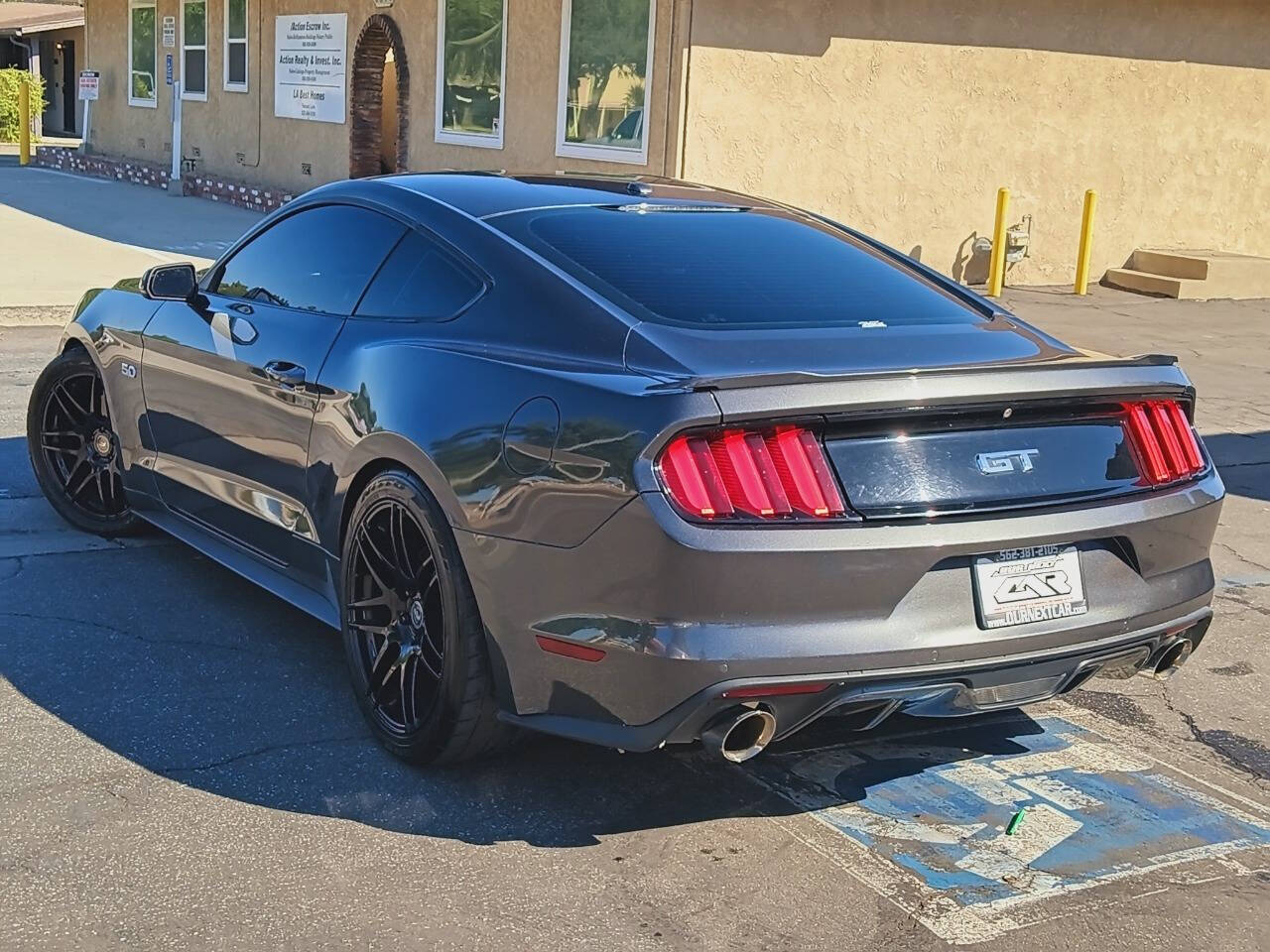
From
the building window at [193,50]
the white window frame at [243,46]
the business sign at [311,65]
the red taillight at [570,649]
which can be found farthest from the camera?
the building window at [193,50]

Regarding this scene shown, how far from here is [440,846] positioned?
11.8ft

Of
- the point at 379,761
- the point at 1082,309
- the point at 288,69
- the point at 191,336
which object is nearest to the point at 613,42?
the point at 1082,309

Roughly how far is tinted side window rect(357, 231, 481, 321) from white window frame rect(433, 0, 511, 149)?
12.7m

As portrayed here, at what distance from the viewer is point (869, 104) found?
15.6 meters

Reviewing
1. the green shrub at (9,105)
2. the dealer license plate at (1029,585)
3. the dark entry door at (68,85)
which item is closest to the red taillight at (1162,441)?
the dealer license plate at (1029,585)

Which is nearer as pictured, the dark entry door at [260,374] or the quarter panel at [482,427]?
the quarter panel at [482,427]

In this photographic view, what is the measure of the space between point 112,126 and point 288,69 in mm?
8325

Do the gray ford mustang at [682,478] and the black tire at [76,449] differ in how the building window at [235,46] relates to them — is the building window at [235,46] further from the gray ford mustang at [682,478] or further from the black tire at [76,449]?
the gray ford mustang at [682,478]

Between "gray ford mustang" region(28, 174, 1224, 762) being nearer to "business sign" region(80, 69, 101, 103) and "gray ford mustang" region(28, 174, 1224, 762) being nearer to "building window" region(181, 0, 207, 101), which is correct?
"building window" region(181, 0, 207, 101)

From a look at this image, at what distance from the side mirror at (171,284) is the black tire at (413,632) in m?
1.54

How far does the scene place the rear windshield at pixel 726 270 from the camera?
13.0ft

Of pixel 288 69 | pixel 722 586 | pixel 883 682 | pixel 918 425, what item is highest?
pixel 288 69

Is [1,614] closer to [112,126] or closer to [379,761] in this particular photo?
[379,761]

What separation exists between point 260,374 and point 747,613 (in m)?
2.07
